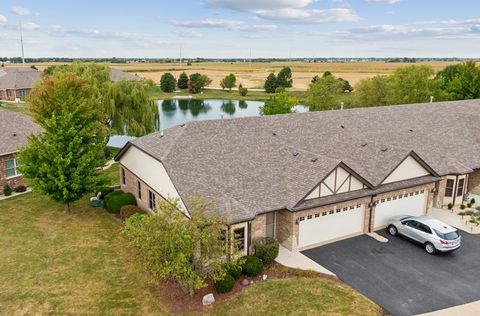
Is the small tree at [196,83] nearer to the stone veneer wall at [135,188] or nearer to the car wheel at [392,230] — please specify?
the stone veneer wall at [135,188]

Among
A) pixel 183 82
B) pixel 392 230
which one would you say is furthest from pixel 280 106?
pixel 183 82

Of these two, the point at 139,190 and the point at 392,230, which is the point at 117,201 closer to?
the point at 139,190

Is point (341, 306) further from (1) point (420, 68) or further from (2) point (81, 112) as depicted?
(1) point (420, 68)

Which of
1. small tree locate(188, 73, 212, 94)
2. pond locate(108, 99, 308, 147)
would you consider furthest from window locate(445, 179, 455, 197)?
small tree locate(188, 73, 212, 94)

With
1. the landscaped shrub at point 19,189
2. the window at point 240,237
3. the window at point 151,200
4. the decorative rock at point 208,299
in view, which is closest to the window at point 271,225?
the window at point 240,237

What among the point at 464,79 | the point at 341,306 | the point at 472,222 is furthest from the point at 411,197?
the point at 464,79

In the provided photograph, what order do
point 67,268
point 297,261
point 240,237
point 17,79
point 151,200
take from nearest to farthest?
point 67,268 < point 240,237 < point 297,261 < point 151,200 < point 17,79

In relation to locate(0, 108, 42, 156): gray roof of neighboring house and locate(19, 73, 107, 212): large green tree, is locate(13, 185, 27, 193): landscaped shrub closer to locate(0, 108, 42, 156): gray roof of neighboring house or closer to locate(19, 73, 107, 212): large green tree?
locate(0, 108, 42, 156): gray roof of neighboring house

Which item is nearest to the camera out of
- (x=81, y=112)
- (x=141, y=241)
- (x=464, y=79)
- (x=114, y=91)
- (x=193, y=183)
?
(x=141, y=241)
